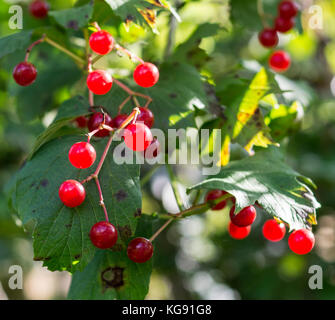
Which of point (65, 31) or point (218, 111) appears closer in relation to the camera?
point (218, 111)

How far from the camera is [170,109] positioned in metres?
1.16

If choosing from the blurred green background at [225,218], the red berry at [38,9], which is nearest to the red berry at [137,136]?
the red berry at [38,9]

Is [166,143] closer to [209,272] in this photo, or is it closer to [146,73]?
[146,73]

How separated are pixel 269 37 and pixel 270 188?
685mm

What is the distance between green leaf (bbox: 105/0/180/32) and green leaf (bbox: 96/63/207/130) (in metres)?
0.21

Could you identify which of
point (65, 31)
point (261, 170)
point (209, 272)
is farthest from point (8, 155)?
point (261, 170)

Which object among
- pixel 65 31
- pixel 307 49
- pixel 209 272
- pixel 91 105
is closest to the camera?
pixel 91 105

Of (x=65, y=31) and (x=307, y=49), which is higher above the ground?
(x=65, y=31)

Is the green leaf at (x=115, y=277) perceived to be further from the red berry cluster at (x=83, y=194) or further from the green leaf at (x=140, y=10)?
the green leaf at (x=140, y=10)

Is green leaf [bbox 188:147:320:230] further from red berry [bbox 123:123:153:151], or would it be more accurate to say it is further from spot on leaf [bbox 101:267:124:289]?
spot on leaf [bbox 101:267:124:289]

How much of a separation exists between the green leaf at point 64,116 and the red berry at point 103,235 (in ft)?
0.85

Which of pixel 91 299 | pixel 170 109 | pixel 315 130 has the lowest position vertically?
pixel 315 130

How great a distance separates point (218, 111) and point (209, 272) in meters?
1.82

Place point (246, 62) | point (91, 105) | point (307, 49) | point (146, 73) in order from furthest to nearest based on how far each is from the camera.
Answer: point (307, 49), point (246, 62), point (91, 105), point (146, 73)
